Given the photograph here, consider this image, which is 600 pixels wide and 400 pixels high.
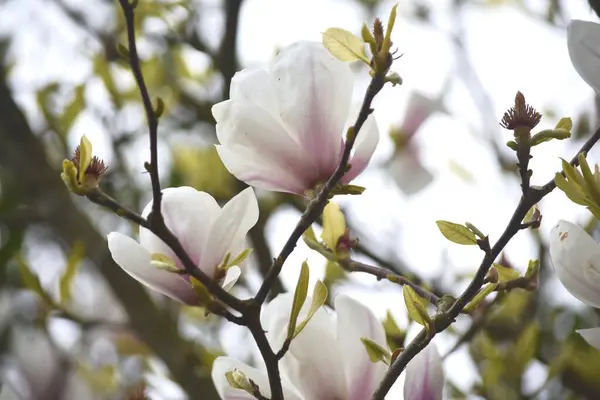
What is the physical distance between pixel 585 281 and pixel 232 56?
1.91ft

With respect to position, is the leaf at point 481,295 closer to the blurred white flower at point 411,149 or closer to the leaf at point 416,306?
the leaf at point 416,306

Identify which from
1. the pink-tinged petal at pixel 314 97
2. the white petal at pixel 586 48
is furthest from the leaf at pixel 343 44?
the white petal at pixel 586 48

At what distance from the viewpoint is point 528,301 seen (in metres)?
0.93

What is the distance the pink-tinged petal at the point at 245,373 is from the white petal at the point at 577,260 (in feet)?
0.58

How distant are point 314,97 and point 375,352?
15cm

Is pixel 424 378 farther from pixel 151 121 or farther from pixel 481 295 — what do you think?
pixel 151 121

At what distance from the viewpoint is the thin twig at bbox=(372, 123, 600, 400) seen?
39 cm

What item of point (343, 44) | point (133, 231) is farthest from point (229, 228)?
point (133, 231)

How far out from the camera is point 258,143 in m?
0.43

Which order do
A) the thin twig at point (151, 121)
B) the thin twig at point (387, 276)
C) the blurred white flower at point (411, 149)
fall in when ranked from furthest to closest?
the blurred white flower at point (411, 149) < the thin twig at point (387, 276) < the thin twig at point (151, 121)

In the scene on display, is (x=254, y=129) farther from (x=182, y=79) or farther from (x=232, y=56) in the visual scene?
(x=182, y=79)

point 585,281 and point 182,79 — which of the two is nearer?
point 585,281

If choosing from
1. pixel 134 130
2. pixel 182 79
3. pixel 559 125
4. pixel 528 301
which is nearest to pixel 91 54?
pixel 134 130

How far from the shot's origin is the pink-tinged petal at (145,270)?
413mm
